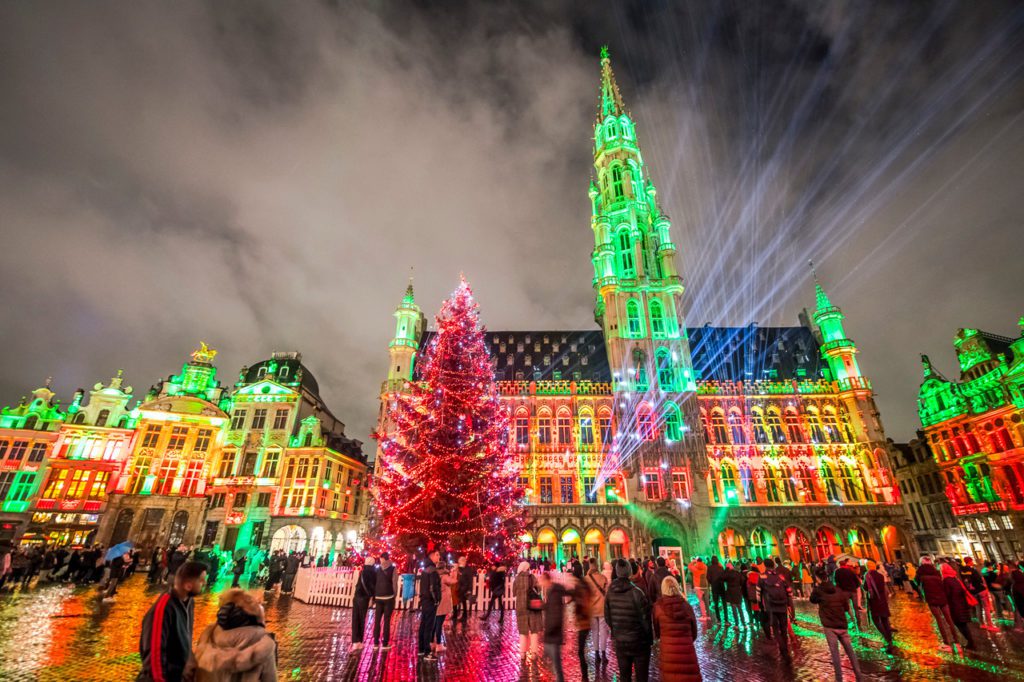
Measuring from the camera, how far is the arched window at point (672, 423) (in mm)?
35656

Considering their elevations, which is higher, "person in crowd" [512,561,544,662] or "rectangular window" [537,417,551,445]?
"rectangular window" [537,417,551,445]

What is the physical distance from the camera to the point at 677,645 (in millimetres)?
5441

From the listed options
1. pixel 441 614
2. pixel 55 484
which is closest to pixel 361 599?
pixel 441 614

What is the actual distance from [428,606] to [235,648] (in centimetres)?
657

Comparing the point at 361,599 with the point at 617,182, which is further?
the point at 617,182

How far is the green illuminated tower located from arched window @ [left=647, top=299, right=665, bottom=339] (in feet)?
69.0

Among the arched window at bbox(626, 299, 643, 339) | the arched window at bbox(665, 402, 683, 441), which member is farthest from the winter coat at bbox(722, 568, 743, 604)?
the arched window at bbox(626, 299, 643, 339)

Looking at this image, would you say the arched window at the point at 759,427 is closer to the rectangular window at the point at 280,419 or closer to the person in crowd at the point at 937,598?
the person in crowd at the point at 937,598

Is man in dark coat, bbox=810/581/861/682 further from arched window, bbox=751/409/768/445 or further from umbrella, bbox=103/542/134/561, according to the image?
arched window, bbox=751/409/768/445

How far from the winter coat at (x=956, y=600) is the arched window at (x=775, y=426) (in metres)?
30.1

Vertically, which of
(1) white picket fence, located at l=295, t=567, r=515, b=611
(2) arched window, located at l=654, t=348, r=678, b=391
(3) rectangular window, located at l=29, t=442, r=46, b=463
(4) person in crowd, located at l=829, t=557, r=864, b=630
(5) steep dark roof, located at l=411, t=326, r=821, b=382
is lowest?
(1) white picket fence, located at l=295, t=567, r=515, b=611

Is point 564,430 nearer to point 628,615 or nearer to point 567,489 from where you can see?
point 567,489

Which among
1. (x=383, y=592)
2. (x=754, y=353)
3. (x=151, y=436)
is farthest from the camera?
(x=754, y=353)

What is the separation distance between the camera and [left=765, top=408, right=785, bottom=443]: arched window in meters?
37.7
